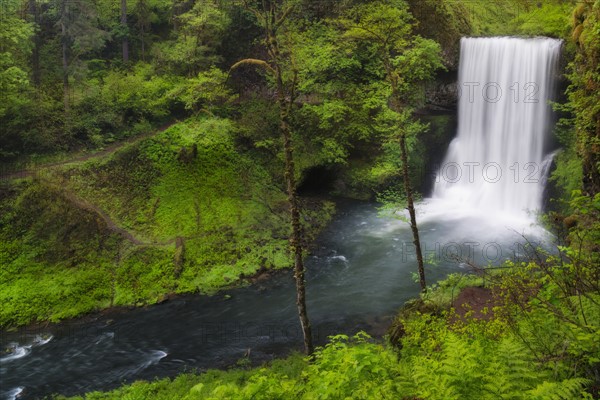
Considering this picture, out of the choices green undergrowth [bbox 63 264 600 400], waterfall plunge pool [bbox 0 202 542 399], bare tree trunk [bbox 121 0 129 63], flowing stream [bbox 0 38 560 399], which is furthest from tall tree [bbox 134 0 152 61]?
green undergrowth [bbox 63 264 600 400]

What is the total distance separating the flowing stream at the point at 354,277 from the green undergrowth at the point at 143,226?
1.21 metres

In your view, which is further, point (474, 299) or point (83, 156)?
point (83, 156)

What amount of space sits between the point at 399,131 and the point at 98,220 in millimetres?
14132

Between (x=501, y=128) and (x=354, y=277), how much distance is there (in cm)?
1253

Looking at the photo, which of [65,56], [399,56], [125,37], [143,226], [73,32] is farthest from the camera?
[125,37]

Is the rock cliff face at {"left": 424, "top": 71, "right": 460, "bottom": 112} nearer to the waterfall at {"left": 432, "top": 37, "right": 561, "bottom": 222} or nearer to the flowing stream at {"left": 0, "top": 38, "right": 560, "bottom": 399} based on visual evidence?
the waterfall at {"left": 432, "top": 37, "right": 561, "bottom": 222}

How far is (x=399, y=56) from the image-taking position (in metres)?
13.2

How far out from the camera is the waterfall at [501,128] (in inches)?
857

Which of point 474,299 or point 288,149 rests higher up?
point 288,149

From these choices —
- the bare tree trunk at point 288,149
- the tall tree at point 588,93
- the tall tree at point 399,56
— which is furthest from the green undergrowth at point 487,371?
the tall tree at point 588,93

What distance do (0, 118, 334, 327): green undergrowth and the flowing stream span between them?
3.95ft

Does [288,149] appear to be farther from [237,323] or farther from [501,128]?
[501,128]

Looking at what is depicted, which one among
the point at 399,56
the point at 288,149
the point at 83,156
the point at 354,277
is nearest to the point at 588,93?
the point at 399,56

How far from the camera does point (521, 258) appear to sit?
55.1 ft
